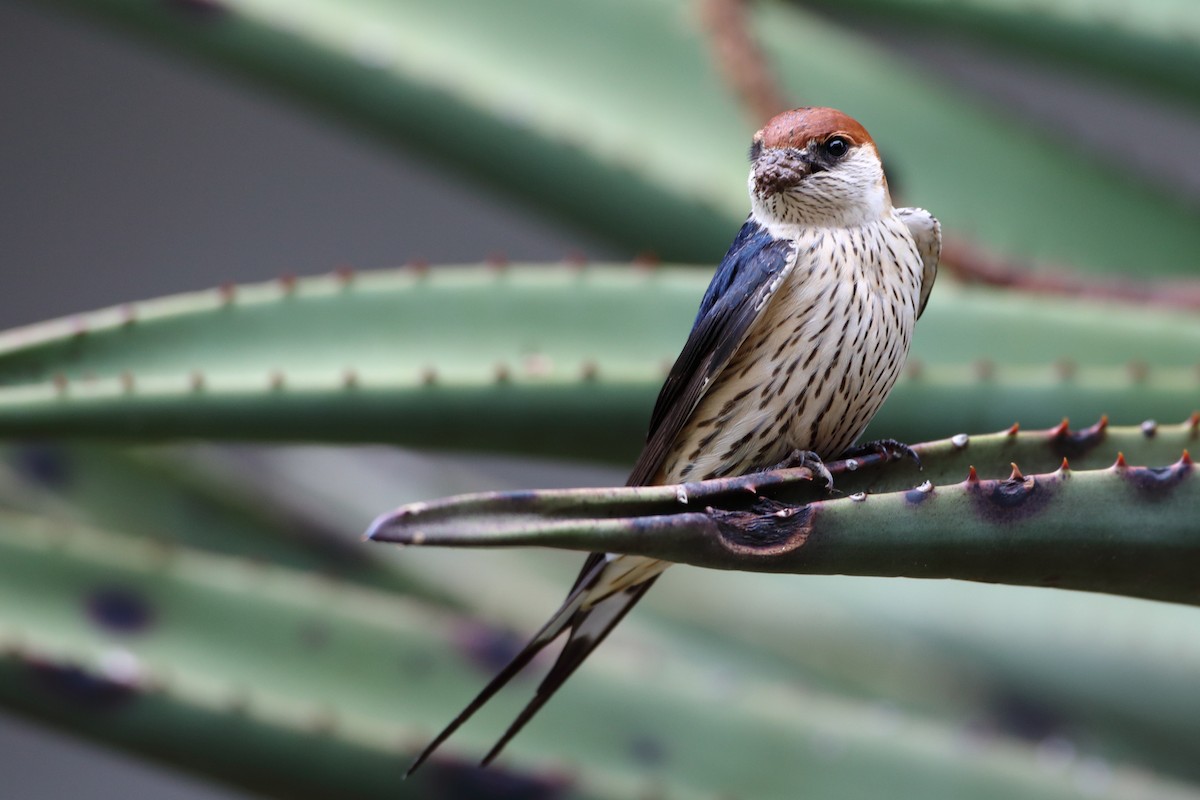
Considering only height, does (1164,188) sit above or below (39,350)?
above

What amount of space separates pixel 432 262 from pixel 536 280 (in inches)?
99.8

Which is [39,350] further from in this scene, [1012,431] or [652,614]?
[652,614]

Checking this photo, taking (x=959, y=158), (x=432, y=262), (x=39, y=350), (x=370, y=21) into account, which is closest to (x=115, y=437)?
(x=39, y=350)

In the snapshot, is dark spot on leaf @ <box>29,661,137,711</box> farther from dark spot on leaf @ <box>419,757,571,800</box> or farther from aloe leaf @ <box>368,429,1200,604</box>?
aloe leaf @ <box>368,429,1200,604</box>

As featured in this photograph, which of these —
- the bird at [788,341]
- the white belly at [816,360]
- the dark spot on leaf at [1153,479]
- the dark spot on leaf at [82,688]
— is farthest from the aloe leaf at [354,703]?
the dark spot on leaf at [1153,479]

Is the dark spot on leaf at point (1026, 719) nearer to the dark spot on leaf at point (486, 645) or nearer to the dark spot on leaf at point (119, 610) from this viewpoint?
the dark spot on leaf at point (486, 645)

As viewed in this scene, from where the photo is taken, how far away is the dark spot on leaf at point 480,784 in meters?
1.12

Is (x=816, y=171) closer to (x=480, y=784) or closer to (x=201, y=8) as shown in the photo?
(x=480, y=784)

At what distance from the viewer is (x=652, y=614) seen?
1.97 metres

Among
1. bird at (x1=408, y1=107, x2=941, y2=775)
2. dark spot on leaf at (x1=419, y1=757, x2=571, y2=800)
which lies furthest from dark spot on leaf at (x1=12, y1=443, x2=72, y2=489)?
bird at (x1=408, y1=107, x2=941, y2=775)

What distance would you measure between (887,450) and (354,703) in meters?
0.59

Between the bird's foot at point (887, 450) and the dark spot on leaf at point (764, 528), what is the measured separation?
0.11 meters

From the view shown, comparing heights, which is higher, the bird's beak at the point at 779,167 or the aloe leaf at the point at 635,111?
the aloe leaf at the point at 635,111

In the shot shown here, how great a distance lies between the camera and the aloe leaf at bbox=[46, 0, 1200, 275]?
4.51 feet
